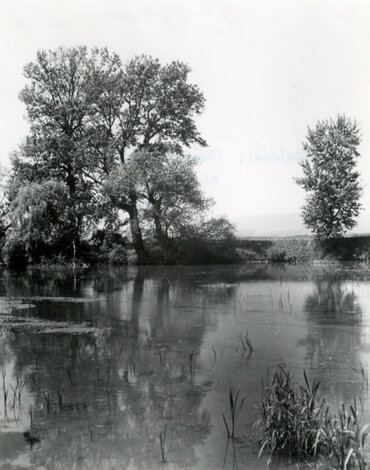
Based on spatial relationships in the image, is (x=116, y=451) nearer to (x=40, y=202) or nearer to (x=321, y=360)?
(x=321, y=360)

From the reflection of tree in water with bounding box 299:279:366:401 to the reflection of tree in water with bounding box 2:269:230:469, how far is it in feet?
7.78

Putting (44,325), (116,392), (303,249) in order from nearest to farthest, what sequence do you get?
(116,392) → (44,325) → (303,249)

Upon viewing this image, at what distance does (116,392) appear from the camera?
902 centimetres

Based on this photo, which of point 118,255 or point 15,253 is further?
point 118,255

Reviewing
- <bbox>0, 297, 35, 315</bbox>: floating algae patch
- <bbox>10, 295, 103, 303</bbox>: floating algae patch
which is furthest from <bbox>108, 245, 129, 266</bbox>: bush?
<bbox>0, 297, 35, 315</bbox>: floating algae patch

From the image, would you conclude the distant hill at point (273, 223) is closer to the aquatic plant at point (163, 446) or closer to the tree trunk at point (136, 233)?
the tree trunk at point (136, 233)

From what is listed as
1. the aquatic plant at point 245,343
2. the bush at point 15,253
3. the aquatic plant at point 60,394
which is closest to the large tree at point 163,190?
the bush at point 15,253

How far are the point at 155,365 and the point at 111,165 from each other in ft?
98.5

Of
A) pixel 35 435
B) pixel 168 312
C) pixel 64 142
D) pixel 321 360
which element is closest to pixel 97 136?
pixel 64 142

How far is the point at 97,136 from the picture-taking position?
39.1 metres

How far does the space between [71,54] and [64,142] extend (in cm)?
644

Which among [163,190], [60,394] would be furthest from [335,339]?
[163,190]

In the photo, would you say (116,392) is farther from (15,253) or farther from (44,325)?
(15,253)

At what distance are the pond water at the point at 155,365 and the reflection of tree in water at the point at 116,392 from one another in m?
0.02
